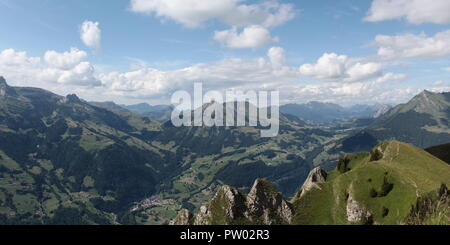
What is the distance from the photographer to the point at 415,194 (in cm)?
12625

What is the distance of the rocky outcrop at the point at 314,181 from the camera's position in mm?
163375

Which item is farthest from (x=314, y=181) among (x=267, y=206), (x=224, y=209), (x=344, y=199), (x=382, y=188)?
(x=224, y=209)

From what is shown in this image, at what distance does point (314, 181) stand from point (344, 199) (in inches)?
893

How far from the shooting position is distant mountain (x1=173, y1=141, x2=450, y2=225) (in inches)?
5231

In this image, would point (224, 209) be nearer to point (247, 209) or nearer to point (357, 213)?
point (247, 209)

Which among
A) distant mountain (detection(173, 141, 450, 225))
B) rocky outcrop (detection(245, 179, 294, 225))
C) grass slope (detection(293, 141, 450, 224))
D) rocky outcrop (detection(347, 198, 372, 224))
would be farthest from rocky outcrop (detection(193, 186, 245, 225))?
rocky outcrop (detection(347, 198, 372, 224))

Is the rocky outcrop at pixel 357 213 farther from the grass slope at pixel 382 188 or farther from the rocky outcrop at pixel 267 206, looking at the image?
the rocky outcrop at pixel 267 206

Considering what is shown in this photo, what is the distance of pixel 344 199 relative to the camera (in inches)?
5832

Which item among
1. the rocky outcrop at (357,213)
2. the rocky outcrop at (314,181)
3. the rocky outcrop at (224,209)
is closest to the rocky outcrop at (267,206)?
the rocky outcrop at (224,209)

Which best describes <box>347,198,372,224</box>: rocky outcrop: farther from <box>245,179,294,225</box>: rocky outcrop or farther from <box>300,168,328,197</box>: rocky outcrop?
<box>245,179,294,225</box>: rocky outcrop
